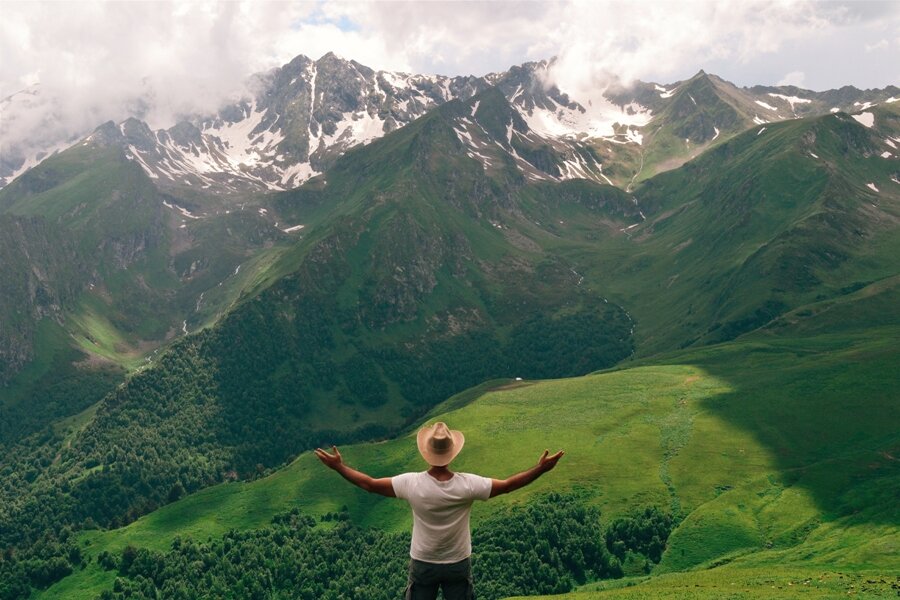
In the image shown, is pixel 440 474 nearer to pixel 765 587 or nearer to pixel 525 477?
pixel 525 477

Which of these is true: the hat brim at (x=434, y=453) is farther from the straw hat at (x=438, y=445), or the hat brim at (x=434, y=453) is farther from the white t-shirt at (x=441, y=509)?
the white t-shirt at (x=441, y=509)

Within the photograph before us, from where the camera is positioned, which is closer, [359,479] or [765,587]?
[359,479]

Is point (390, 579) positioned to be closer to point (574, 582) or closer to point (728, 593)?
point (574, 582)

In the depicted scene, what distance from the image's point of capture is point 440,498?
19578 millimetres

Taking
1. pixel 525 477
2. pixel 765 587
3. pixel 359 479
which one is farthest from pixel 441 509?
pixel 765 587

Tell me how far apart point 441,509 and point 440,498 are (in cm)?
47

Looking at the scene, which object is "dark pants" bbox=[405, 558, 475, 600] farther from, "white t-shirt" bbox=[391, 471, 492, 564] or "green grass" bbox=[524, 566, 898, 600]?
"green grass" bbox=[524, 566, 898, 600]

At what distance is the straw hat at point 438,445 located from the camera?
19.4 metres

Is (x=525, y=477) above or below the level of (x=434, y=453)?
below

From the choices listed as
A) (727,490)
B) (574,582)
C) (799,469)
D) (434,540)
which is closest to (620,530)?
(574,582)

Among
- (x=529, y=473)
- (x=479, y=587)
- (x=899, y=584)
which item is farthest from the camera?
(x=479, y=587)

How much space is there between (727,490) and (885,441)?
49910 millimetres

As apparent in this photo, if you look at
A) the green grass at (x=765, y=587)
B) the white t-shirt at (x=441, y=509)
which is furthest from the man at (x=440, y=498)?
the green grass at (x=765, y=587)

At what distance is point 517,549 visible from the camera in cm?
18512
